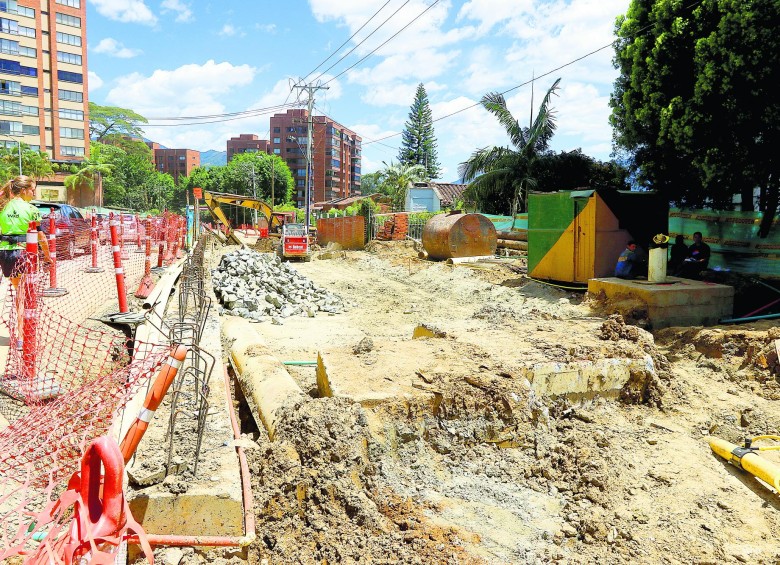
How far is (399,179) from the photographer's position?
1847 inches

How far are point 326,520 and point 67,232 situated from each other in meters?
12.6

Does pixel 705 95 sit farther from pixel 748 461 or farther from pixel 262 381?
pixel 262 381

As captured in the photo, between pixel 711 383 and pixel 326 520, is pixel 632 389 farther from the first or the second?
pixel 326 520

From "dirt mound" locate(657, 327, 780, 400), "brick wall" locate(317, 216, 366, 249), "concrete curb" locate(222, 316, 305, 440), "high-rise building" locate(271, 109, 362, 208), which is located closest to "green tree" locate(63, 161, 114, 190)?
"brick wall" locate(317, 216, 366, 249)

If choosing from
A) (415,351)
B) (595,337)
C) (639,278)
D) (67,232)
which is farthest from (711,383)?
(67,232)

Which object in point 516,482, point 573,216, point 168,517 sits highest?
point 573,216

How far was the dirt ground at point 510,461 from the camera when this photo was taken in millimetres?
3531

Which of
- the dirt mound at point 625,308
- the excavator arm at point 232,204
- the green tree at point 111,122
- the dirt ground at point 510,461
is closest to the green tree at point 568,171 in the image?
the excavator arm at point 232,204

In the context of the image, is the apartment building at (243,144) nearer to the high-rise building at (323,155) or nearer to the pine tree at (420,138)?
the high-rise building at (323,155)

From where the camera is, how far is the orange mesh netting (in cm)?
270

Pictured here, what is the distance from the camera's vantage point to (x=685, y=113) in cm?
1130

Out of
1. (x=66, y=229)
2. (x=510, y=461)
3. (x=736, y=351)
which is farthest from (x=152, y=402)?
(x=66, y=229)

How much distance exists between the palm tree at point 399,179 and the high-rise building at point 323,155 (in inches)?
1865

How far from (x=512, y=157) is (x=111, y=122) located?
74913mm
